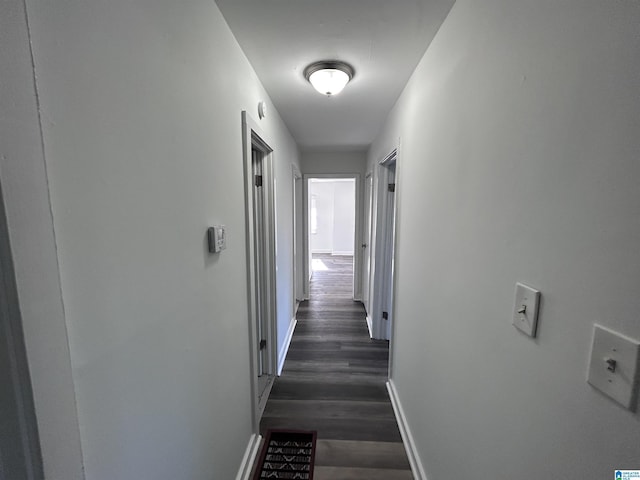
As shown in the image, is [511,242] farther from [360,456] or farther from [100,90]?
[360,456]

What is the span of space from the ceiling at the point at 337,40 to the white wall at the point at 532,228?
186 millimetres

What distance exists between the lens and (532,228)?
2.18 feet

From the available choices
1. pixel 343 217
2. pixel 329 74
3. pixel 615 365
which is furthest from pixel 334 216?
pixel 615 365

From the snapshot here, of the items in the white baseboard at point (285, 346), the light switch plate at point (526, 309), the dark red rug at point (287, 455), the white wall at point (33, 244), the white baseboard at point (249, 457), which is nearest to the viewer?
the white wall at point (33, 244)

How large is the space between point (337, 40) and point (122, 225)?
4.46 feet

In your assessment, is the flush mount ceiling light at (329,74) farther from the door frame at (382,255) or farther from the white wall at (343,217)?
the white wall at (343,217)

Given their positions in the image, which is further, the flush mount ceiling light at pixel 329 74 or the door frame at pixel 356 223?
the door frame at pixel 356 223

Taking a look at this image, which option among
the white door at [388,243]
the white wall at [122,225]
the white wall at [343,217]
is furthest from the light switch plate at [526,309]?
the white wall at [343,217]

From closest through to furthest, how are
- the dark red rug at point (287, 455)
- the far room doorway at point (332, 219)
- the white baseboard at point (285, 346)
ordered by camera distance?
the dark red rug at point (287, 455)
the white baseboard at point (285, 346)
the far room doorway at point (332, 219)

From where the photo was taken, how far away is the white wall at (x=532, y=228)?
1.53 feet

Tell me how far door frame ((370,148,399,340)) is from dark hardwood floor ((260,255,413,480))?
0.83ft

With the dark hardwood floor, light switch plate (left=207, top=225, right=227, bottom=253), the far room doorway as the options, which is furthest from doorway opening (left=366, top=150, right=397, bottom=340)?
the far room doorway

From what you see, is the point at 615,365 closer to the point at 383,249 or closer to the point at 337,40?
the point at 337,40

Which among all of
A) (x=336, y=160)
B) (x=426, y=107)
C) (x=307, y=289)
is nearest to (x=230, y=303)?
(x=426, y=107)
